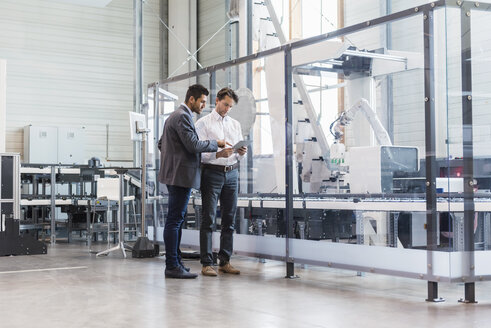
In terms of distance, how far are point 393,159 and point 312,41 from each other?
1043 mm

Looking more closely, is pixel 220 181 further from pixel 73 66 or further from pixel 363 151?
pixel 73 66

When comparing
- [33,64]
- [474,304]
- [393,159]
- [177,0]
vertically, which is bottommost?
[474,304]

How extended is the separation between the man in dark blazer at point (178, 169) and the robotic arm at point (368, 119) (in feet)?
3.17

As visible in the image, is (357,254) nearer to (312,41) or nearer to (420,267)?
(420,267)

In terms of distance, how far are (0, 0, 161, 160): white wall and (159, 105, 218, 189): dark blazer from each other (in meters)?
8.39

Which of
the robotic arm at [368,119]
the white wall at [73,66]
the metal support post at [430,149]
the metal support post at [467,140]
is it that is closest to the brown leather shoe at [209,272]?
the robotic arm at [368,119]

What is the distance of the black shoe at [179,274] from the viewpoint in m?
4.98

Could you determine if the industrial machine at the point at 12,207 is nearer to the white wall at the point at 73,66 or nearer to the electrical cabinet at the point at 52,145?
the electrical cabinet at the point at 52,145

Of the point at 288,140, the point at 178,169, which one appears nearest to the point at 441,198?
the point at 288,140

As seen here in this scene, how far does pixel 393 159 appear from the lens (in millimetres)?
4684

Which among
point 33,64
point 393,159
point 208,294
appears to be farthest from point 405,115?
point 33,64

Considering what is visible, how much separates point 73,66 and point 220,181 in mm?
9045

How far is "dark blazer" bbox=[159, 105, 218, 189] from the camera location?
486 cm

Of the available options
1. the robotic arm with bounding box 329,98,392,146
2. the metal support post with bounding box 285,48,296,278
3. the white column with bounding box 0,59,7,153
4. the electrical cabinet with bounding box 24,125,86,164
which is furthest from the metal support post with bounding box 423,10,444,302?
the electrical cabinet with bounding box 24,125,86,164
